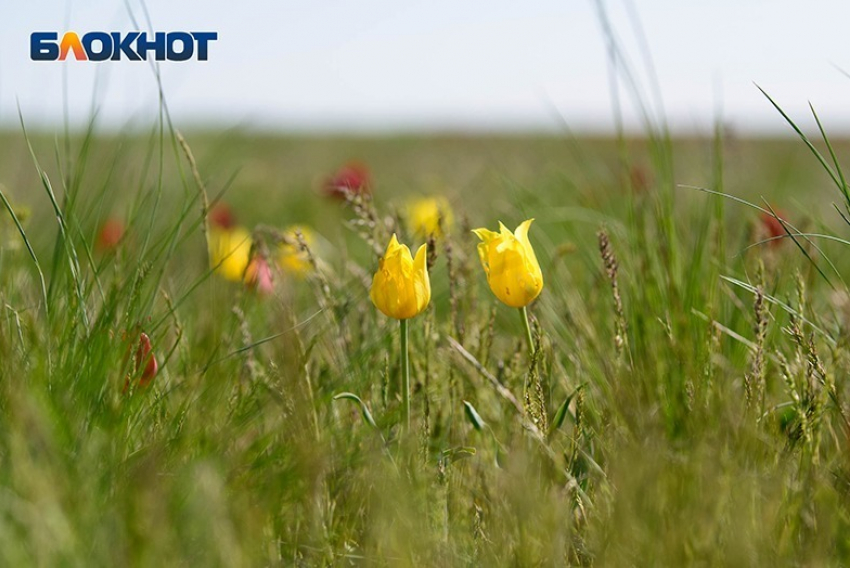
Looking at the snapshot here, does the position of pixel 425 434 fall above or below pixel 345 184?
below

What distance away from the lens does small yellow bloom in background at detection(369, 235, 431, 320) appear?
139 centimetres

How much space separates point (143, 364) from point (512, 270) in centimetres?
55

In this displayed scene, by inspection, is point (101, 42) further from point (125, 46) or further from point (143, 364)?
point (143, 364)

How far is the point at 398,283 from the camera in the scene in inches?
54.6

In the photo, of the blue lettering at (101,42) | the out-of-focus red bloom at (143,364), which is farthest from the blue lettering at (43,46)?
the out-of-focus red bloom at (143,364)

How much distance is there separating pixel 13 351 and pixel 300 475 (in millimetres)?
557

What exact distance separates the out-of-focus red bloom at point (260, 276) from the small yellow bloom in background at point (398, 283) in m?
0.36

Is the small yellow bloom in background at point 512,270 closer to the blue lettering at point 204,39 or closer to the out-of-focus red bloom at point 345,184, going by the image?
the out-of-focus red bloom at point 345,184

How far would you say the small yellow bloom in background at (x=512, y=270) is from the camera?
4.68 feet

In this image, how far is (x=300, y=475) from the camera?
1175 mm

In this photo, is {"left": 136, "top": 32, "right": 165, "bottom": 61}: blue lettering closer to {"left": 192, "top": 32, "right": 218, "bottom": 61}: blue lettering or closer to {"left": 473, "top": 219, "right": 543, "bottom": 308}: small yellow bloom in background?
{"left": 192, "top": 32, "right": 218, "bottom": 61}: blue lettering

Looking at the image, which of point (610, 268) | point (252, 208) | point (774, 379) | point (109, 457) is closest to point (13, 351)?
point (109, 457)

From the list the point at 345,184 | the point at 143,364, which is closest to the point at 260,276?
the point at 345,184

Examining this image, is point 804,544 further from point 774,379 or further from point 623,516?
point 774,379
